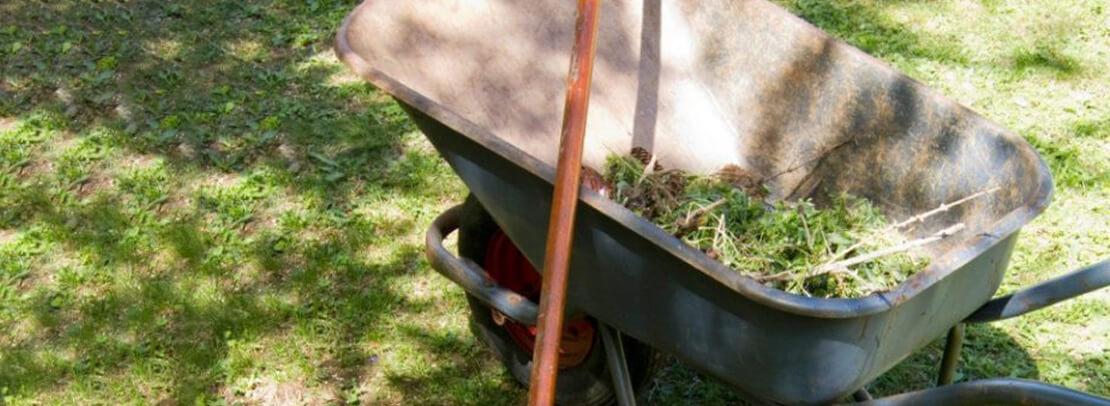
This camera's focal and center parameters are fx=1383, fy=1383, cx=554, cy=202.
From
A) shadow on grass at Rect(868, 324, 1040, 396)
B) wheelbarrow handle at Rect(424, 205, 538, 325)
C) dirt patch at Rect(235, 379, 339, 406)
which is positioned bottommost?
dirt patch at Rect(235, 379, 339, 406)

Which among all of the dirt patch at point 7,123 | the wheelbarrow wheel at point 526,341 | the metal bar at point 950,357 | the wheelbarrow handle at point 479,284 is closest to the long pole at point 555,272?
the wheelbarrow handle at point 479,284

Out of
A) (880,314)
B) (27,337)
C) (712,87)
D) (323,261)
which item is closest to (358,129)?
(323,261)

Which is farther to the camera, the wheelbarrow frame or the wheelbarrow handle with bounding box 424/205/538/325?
the wheelbarrow handle with bounding box 424/205/538/325

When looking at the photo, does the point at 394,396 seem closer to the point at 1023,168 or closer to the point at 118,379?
the point at 118,379

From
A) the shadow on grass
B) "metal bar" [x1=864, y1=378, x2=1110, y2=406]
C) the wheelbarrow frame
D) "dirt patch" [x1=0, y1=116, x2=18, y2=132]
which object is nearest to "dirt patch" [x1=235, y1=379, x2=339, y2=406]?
the wheelbarrow frame

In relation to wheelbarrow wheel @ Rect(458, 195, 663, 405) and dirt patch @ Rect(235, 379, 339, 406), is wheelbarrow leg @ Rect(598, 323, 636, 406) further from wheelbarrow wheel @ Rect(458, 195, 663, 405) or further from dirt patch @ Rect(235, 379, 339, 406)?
dirt patch @ Rect(235, 379, 339, 406)

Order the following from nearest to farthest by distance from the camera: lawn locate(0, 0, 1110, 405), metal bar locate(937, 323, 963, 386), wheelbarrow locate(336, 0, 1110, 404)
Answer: wheelbarrow locate(336, 0, 1110, 404) < metal bar locate(937, 323, 963, 386) < lawn locate(0, 0, 1110, 405)

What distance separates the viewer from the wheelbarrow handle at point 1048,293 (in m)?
2.81

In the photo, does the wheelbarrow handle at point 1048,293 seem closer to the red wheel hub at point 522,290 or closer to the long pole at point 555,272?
the long pole at point 555,272

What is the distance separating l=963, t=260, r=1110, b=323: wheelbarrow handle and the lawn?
935 millimetres

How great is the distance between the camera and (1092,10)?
5.95m

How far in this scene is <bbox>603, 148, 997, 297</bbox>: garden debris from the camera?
307 centimetres

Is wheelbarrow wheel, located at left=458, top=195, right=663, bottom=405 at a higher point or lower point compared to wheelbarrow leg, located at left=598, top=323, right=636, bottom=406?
lower

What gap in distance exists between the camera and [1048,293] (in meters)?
2.94
